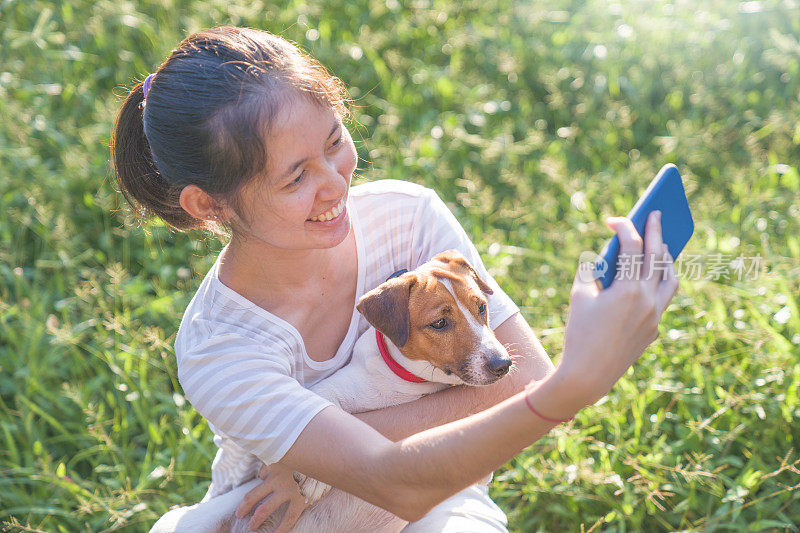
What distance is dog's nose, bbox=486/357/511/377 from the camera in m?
2.23

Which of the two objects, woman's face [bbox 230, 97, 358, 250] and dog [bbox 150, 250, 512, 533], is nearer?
woman's face [bbox 230, 97, 358, 250]

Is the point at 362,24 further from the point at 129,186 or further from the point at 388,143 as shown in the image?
the point at 129,186

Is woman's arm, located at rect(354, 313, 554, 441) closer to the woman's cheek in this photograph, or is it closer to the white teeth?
the white teeth

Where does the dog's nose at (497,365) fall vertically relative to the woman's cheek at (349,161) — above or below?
below

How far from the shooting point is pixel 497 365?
2.23 metres

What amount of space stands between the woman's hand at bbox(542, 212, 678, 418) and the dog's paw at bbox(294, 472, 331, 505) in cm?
94

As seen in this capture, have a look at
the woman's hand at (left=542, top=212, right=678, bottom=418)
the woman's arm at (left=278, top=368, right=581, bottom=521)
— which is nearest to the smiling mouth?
the woman's arm at (left=278, top=368, right=581, bottom=521)

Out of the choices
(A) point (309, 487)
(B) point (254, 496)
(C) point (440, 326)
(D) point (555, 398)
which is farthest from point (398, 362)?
(D) point (555, 398)

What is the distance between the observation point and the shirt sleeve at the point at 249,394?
1.99 meters

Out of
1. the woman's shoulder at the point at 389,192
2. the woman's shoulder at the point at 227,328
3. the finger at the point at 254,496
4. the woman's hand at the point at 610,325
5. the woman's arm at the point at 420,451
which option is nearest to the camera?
the woman's hand at the point at 610,325

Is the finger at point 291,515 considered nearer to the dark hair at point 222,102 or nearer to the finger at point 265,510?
the finger at point 265,510

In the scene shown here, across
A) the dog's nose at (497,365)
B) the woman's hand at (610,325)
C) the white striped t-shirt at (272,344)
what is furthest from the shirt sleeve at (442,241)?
the woman's hand at (610,325)

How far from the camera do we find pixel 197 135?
207 centimetres

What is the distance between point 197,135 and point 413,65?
375 cm
